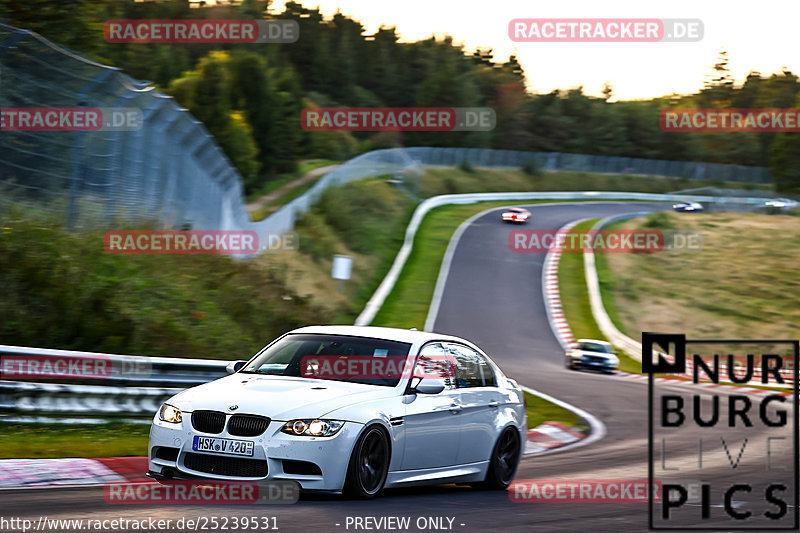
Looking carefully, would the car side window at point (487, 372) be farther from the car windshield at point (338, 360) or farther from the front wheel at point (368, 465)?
the front wheel at point (368, 465)

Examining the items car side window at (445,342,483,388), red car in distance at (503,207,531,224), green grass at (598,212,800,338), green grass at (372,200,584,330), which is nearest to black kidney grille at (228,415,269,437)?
car side window at (445,342,483,388)

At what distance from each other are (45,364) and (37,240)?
3708 mm

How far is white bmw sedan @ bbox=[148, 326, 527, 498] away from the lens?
792cm

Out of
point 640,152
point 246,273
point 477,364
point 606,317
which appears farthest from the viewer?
point 640,152

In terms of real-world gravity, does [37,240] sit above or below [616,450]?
above

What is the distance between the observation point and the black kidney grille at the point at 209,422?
7.99m

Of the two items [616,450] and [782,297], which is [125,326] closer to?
[616,450]

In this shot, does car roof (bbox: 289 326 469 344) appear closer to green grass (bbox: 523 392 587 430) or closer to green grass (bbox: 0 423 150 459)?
green grass (bbox: 0 423 150 459)

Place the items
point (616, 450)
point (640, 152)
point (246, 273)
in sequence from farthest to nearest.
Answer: point (640, 152)
point (246, 273)
point (616, 450)

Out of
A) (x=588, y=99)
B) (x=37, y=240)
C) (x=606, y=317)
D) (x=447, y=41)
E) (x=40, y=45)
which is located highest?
(x=447, y=41)

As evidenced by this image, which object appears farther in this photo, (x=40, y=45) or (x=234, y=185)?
(x=234, y=185)

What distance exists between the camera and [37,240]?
50.7 ft

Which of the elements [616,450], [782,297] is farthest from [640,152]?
[616,450]

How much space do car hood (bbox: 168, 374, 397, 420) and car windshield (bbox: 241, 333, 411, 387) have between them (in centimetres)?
19
